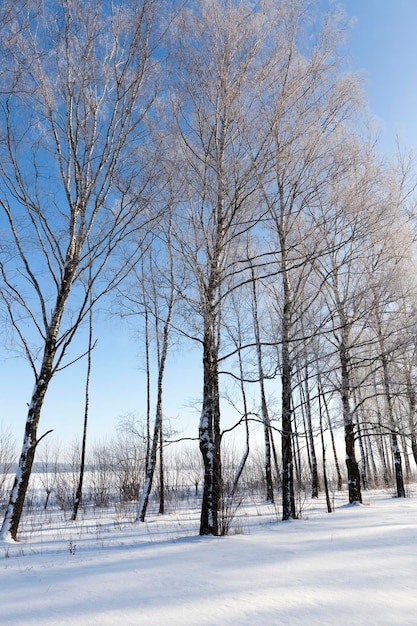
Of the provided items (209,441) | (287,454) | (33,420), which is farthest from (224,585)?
(287,454)

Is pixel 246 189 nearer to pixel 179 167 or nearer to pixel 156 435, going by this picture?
pixel 179 167

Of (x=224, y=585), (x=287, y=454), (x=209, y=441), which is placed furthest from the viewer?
(x=287, y=454)

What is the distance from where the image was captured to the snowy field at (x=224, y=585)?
238 centimetres

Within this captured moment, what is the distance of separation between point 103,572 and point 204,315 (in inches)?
157

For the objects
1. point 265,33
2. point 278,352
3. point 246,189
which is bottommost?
point 278,352

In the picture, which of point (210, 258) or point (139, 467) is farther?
point (139, 467)

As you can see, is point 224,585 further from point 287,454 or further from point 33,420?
point 287,454

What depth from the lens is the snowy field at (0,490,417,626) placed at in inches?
93.8

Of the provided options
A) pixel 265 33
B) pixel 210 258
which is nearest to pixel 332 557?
pixel 210 258

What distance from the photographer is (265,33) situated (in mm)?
6848

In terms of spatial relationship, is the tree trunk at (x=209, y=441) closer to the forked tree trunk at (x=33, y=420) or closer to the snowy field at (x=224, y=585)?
the snowy field at (x=224, y=585)

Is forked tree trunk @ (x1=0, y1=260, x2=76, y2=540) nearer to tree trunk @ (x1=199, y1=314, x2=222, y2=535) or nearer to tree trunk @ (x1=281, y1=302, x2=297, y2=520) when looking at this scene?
tree trunk @ (x1=199, y1=314, x2=222, y2=535)

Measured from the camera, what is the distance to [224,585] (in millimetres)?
3057

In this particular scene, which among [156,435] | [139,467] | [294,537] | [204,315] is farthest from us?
[139,467]
